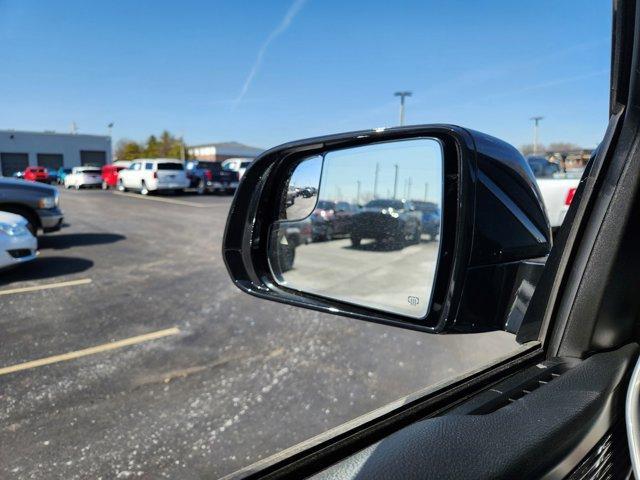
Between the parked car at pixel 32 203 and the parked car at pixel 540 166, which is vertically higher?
the parked car at pixel 540 166

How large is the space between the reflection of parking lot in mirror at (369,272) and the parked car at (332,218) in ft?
0.19

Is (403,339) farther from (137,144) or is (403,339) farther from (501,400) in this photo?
(137,144)

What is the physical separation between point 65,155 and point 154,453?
67750 mm

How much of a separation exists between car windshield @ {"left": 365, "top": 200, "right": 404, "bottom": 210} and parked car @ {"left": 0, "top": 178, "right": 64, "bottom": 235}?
32.2ft

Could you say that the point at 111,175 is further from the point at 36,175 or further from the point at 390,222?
the point at 390,222

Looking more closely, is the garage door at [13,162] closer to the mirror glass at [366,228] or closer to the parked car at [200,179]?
the parked car at [200,179]

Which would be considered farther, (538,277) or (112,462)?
(112,462)

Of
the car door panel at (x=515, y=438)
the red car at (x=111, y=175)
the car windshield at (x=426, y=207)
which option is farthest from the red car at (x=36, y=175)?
the car door panel at (x=515, y=438)

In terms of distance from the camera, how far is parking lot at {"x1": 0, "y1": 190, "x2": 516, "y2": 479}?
116 inches

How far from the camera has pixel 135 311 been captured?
229 inches

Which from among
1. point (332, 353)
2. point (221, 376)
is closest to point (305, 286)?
point (221, 376)

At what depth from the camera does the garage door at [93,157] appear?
63.1 metres

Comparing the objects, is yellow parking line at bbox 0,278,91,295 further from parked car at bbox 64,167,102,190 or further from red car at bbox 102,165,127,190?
parked car at bbox 64,167,102,190

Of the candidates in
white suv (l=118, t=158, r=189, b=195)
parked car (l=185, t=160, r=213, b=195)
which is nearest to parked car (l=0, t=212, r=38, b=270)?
white suv (l=118, t=158, r=189, b=195)
